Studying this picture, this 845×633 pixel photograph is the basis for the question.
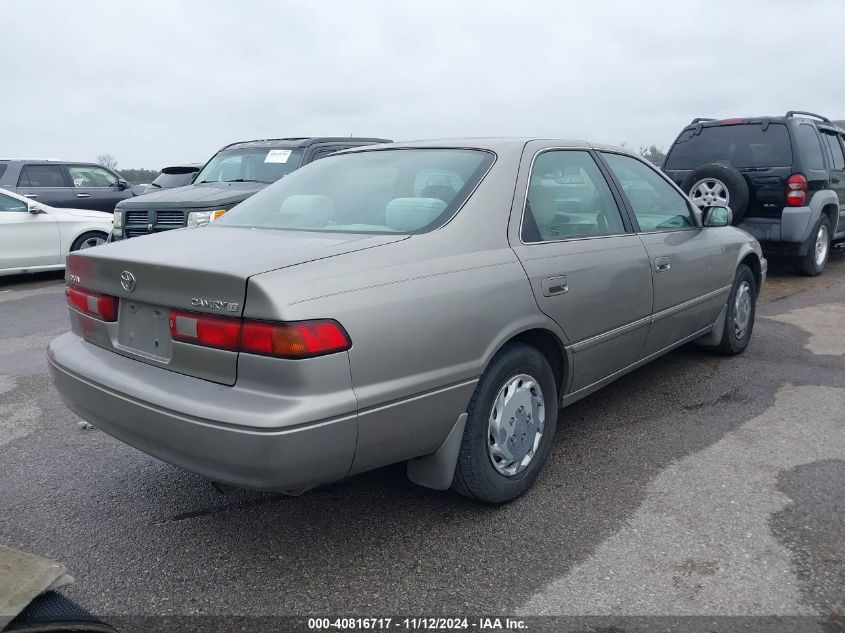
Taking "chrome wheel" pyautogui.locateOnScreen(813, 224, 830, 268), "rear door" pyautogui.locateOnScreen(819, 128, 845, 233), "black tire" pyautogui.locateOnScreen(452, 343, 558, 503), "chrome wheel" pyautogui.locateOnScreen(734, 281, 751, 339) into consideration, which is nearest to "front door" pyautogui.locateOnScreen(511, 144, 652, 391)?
"black tire" pyautogui.locateOnScreen(452, 343, 558, 503)

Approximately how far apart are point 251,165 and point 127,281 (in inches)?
244

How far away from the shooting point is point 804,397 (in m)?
4.34

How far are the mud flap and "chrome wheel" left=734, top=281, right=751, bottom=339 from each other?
311cm

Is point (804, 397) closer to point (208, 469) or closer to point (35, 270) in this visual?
point (208, 469)

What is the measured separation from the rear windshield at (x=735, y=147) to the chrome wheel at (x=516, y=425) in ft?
20.7

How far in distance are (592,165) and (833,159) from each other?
7075 mm

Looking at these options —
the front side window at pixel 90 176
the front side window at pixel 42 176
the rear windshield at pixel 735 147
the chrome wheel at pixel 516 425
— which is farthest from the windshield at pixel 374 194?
the front side window at pixel 90 176

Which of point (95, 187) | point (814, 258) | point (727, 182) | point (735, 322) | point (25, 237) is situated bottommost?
point (814, 258)

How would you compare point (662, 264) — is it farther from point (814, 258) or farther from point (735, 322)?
point (814, 258)

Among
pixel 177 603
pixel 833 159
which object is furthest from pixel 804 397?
pixel 833 159

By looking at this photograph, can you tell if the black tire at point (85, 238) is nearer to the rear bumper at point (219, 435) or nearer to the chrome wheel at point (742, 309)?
the rear bumper at point (219, 435)

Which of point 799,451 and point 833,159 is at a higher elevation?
point 833,159

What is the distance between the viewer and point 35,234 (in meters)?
9.33

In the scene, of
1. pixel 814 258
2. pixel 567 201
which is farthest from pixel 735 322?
pixel 814 258
